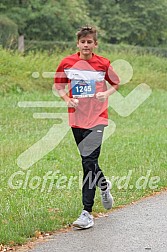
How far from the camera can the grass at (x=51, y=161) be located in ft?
21.9

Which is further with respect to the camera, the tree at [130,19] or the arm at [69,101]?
the tree at [130,19]

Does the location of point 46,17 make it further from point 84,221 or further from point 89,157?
point 84,221

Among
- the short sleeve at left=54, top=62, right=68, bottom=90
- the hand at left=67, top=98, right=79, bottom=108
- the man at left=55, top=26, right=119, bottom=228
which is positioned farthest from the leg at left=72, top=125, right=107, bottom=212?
the short sleeve at left=54, top=62, right=68, bottom=90

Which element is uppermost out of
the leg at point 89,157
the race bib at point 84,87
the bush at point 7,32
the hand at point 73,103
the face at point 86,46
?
the face at point 86,46

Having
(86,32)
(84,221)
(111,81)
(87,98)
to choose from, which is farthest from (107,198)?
(86,32)

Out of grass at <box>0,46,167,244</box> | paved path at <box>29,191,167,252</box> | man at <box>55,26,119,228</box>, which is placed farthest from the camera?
grass at <box>0,46,167,244</box>

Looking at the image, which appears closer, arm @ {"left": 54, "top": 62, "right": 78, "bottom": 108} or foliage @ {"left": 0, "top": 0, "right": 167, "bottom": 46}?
arm @ {"left": 54, "top": 62, "right": 78, "bottom": 108}

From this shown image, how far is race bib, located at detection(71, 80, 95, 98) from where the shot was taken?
6324mm

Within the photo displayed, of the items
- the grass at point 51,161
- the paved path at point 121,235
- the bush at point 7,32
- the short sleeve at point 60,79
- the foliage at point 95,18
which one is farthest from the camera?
the foliage at point 95,18

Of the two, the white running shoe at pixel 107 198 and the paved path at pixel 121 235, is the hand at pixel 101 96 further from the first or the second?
the paved path at pixel 121 235

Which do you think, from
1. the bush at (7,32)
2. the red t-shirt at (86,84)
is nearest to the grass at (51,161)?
the red t-shirt at (86,84)

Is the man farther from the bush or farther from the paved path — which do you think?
the bush

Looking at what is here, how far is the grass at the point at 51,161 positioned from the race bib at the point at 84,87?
4.41 feet

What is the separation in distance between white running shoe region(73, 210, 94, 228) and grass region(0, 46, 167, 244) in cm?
24
